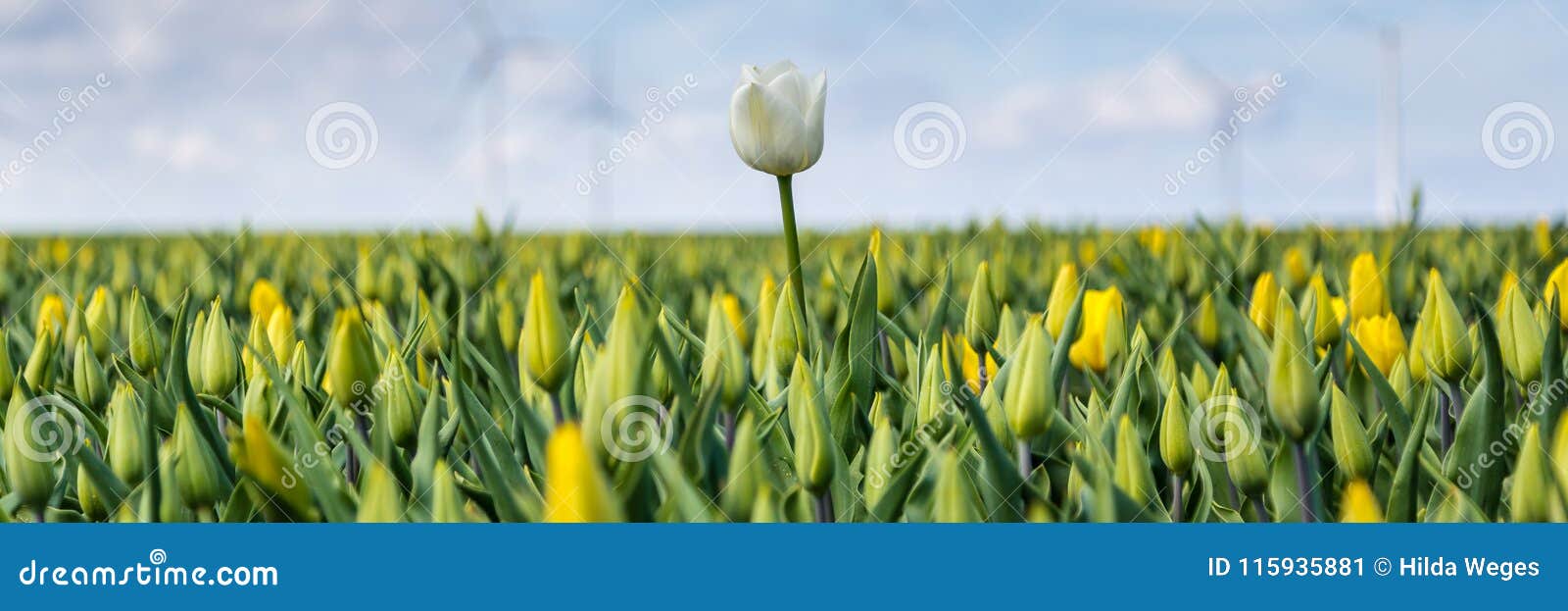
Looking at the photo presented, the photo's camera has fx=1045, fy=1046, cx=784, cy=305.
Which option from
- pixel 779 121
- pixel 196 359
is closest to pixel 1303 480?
pixel 779 121

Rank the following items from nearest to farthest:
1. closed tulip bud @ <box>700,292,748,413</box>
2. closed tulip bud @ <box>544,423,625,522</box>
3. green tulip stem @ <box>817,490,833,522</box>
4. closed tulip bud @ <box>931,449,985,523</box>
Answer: closed tulip bud @ <box>544,423,625,522</box>, closed tulip bud @ <box>931,449,985,523</box>, green tulip stem @ <box>817,490,833,522</box>, closed tulip bud @ <box>700,292,748,413</box>

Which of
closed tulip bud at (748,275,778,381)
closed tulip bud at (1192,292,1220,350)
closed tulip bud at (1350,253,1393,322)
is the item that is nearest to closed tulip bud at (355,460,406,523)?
closed tulip bud at (748,275,778,381)

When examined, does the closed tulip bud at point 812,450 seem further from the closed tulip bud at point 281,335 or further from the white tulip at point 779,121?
the closed tulip bud at point 281,335

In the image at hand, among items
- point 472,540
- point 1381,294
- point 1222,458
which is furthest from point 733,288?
point 472,540

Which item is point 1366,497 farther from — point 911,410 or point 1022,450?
point 911,410

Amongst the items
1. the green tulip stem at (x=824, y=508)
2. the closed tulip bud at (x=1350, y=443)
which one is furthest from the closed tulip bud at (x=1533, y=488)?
the green tulip stem at (x=824, y=508)

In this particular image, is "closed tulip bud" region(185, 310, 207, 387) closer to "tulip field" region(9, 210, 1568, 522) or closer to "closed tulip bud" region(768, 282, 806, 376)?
"tulip field" region(9, 210, 1568, 522)
